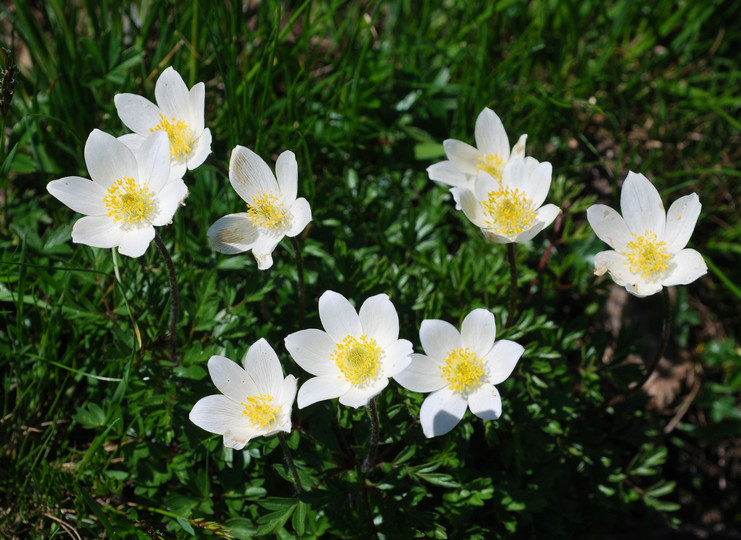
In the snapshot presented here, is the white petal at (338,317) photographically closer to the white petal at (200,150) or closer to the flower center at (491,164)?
the white petal at (200,150)

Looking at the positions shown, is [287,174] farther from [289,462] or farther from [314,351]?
[289,462]

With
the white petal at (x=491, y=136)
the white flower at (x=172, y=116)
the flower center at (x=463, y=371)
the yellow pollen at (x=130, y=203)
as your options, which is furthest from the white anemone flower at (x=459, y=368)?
the white flower at (x=172, y=116)

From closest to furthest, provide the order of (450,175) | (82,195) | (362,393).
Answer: (362,393), (82,195), (450,175)

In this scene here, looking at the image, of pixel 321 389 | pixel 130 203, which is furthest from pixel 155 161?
pixel 321 389

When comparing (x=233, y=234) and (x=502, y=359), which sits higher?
(x=233, y=234)

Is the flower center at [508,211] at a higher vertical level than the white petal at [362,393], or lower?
higher

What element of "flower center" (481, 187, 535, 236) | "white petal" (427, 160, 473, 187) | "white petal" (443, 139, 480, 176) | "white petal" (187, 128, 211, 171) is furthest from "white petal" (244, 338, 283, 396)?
"white petal" (443, 139, 480, 176)

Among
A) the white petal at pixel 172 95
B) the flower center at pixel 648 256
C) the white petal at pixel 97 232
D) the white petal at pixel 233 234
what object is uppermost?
the white petal at pixel 172 95
